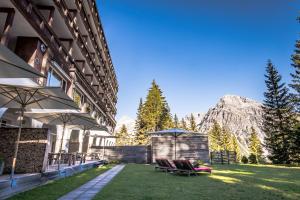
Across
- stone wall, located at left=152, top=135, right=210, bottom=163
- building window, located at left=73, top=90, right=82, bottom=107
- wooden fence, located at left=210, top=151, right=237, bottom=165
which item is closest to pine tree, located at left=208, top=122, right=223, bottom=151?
wooden fence, located at left=210, top=151, right=237, bottom=165

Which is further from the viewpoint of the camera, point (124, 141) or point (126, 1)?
point (124, 141)

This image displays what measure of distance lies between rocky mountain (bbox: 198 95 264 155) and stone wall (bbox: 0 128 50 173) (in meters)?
148

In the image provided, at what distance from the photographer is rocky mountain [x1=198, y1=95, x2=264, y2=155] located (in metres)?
150

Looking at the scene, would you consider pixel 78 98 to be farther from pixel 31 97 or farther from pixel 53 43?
pixel 31 97

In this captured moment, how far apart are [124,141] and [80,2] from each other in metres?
52.9

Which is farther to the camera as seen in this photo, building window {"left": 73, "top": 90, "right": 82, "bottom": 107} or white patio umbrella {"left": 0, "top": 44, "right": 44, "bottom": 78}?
building window {"left": 73, "top": 90, "right": 82, "bottom": 107}

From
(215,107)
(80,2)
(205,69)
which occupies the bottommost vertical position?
(205,69)

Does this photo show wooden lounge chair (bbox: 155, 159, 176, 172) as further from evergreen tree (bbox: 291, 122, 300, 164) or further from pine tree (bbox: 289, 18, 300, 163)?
pine tree (bbox: 289, 18, 300, 163)

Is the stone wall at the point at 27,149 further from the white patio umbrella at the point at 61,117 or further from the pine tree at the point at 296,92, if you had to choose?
the pine tree at the point at 296,92

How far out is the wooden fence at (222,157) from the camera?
23.5m

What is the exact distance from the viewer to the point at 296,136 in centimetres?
2350

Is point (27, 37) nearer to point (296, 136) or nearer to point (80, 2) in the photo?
point (80, 2)

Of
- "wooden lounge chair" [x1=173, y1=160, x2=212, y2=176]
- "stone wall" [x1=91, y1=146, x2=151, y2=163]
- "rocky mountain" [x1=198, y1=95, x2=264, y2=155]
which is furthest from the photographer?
"rocky mountain" [x1=198, y1=95, x2=264, y2=155]

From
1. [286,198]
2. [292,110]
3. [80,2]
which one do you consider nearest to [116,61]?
[80,2]
